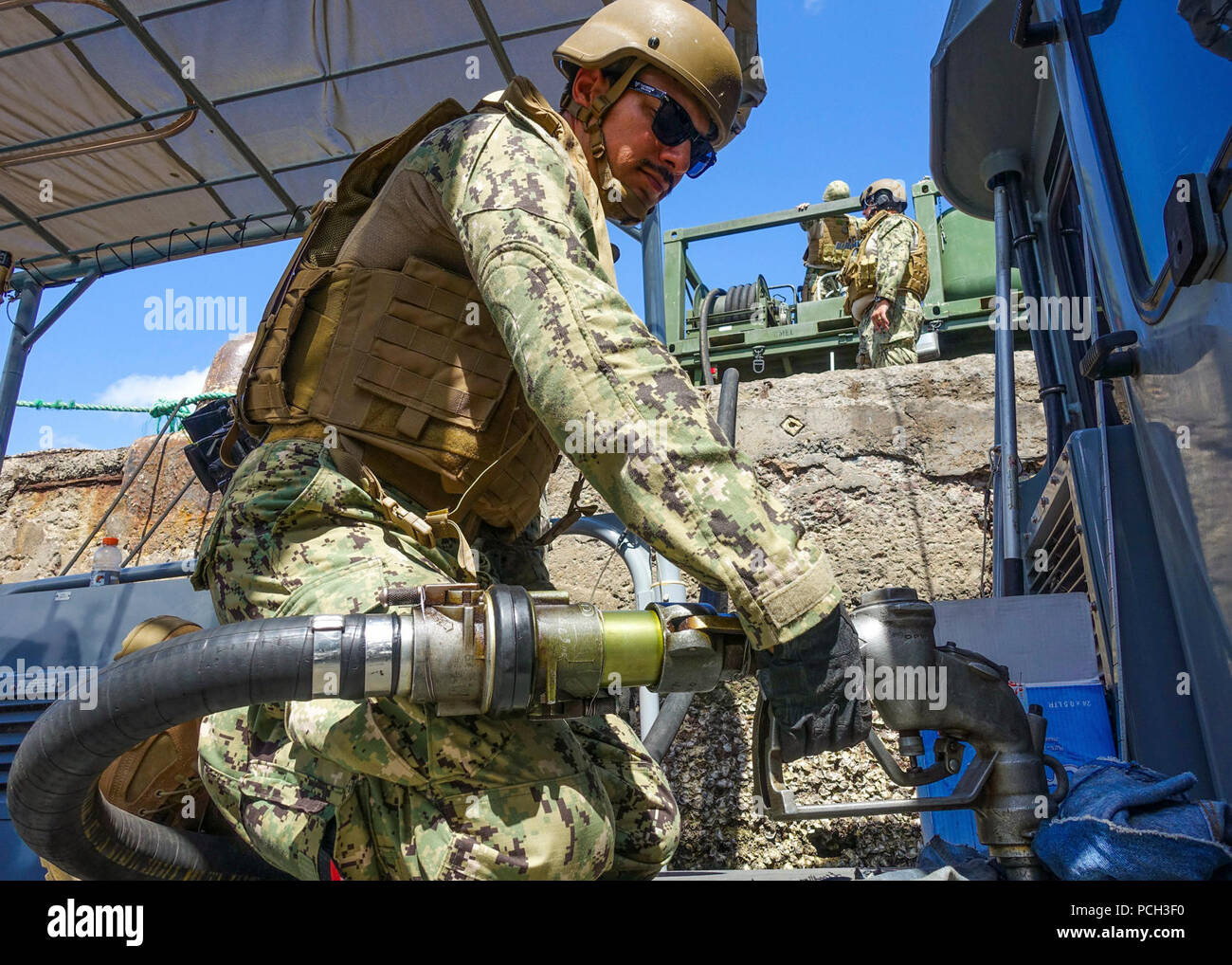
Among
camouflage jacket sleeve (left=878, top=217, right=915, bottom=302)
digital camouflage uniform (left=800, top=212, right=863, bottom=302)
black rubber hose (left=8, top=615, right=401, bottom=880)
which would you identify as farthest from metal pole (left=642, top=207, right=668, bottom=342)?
digital camouflage uniform (left=800, top=212, right=863, bottom=302)

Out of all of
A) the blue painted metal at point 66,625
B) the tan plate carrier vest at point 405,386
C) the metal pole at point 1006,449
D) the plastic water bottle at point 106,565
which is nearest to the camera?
the tan plate carrier vest at point 405,386

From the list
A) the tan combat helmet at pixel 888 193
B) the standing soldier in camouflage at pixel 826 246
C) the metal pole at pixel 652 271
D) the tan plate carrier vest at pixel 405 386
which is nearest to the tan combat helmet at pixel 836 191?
the standing soldier in camouflage at pixel 826 246

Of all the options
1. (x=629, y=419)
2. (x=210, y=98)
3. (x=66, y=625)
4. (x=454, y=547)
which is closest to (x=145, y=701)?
(x=454, y=547)

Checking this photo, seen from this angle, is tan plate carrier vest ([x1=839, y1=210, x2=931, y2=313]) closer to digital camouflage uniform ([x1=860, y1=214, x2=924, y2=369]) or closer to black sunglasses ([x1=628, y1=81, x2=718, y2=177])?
digital camouflage uniform ([x1=860, y1=214, x2=924, y2=369])

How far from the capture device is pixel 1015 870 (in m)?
1.56

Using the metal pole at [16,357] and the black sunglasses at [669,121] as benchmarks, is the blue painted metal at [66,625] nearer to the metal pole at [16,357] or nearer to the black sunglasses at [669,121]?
the metal pole at [16,357]

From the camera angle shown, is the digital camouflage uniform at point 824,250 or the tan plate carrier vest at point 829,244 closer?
the digital camouflage uniform at point 824,250

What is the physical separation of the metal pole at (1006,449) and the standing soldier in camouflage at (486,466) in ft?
4.82

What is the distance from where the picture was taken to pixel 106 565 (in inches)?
137

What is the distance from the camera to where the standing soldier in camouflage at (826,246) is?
11.3m

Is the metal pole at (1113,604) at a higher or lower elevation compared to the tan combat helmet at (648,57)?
lower

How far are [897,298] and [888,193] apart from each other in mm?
1136
